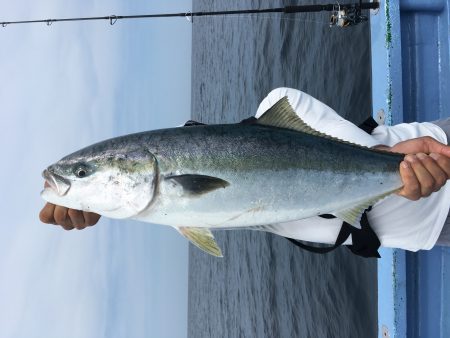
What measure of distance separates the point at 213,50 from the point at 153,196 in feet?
200

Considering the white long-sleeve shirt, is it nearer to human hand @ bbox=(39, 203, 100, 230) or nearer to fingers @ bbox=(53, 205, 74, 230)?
human hand @ bbox=(39, 203, 100, 230)

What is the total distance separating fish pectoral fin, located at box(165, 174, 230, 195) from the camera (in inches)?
101

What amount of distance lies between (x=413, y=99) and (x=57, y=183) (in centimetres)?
418

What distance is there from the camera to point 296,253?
59.9 feet

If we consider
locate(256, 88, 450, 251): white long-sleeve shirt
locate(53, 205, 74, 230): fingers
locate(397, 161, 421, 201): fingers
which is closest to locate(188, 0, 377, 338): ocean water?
locate(256, 88, 450, 251): white long-sleeve shirt

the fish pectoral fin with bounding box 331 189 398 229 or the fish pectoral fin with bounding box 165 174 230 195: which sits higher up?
the fish pectoral fin with bounding box 165 174 230 195

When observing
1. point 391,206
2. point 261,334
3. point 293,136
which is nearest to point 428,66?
point 391,206

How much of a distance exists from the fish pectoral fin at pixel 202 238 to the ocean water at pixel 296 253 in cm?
995

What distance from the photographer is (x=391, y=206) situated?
3.02 m

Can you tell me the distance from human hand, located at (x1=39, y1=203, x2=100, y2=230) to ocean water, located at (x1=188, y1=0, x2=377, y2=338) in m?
10.2

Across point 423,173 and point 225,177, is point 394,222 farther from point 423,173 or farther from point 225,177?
point 225,177

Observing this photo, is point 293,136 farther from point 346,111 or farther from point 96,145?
point 346,111

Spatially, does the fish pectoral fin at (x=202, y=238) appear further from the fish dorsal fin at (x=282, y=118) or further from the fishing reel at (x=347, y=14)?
the fishing reel at (x=347, y=14)

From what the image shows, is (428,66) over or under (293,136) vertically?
over
